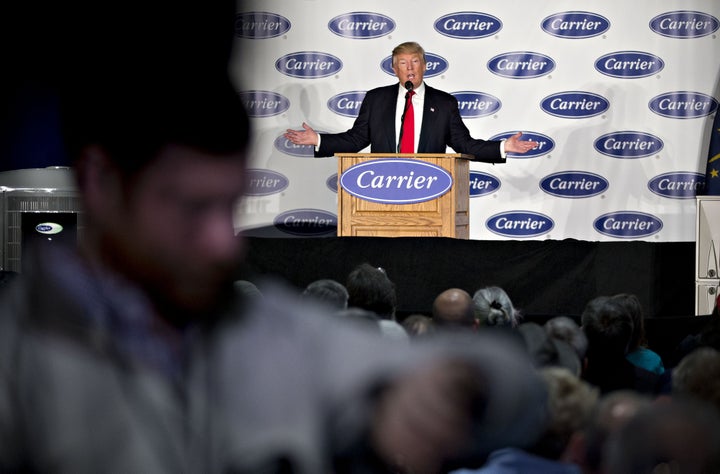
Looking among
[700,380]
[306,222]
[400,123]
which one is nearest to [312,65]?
[306,222]

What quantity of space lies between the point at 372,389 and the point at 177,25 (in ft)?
0.47

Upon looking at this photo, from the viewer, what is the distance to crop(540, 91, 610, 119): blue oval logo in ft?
23.2

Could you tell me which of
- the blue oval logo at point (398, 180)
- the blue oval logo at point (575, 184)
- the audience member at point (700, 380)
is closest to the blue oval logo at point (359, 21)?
the blue oval logo at point (575, 184)

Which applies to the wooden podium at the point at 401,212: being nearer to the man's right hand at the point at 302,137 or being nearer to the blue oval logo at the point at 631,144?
the man's right hand at the point at 302,137

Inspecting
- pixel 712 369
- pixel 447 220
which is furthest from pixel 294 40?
pixel 712 369

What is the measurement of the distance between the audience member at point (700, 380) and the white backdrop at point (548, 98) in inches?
256

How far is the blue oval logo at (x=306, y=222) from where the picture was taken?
7086mm

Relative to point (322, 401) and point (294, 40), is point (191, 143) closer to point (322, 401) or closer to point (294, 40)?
point (322, 401)

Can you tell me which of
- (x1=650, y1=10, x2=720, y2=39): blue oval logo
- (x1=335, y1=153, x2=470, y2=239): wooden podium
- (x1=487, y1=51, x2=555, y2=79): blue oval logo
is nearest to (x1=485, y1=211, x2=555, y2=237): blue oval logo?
(x1=487, y1=51, x2=555, y2=79): blue oval logo

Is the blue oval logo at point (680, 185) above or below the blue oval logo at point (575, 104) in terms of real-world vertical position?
below

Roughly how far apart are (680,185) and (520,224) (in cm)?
Result: 123

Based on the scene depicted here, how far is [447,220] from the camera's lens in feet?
16.1

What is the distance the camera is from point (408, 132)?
229 inches

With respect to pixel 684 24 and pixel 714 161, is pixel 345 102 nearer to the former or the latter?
pixel 684 24
